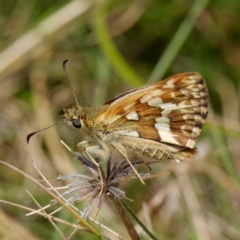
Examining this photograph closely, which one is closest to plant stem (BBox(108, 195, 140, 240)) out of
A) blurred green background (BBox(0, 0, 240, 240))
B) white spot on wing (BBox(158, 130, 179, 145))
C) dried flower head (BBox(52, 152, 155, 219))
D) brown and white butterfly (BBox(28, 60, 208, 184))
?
dried flower head (BBox(52, 152, 155, 219))

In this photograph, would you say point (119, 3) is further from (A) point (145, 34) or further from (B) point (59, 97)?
(B) point (59, 97)

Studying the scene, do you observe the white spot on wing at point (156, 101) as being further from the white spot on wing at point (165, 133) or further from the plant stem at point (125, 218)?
the plant stem at point (125, 218)

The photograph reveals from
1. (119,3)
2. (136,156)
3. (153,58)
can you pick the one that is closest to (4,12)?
(119,3)

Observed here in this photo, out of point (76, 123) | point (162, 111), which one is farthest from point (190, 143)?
point (76, 123)

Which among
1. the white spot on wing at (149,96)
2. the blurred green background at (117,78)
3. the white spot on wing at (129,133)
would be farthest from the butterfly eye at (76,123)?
the blurred green background at (117,78)

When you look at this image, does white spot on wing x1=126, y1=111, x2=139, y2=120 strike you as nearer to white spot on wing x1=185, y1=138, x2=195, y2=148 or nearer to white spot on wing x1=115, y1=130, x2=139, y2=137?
white spot on wing x1=115, y1=130, x2=139, y2=137

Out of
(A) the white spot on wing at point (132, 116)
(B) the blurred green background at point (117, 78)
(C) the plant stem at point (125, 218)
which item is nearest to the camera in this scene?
(C) the plant stem at point (125, 218)
